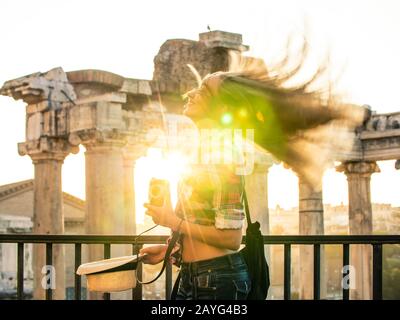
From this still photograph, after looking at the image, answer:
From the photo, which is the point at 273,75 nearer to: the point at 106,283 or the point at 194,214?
the point at 194,214

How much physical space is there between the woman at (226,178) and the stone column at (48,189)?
13475mm

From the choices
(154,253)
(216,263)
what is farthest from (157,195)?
(154,253)

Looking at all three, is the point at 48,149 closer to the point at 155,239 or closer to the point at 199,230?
the point at 155,239

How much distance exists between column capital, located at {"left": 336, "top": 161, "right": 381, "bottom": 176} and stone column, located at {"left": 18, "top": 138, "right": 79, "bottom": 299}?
7747mm

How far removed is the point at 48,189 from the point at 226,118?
45.5 feet

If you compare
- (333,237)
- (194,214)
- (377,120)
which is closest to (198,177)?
(194,214)

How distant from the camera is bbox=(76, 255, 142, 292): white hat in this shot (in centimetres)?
440

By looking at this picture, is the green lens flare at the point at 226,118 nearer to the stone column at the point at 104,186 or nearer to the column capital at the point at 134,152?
the stone column at the point at 104,186

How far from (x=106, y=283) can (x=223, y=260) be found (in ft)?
2.39

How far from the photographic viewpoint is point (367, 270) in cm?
2098

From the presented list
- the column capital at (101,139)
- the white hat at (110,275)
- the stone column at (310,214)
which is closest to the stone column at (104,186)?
the column capital at (101,139)

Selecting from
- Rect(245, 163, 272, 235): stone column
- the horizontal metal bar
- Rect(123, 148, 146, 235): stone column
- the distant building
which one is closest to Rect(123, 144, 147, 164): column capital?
Rect(123, 148, 146, 235): stone column

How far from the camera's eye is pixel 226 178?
413 centimetres

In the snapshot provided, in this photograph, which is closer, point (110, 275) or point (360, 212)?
point (110, 275)
